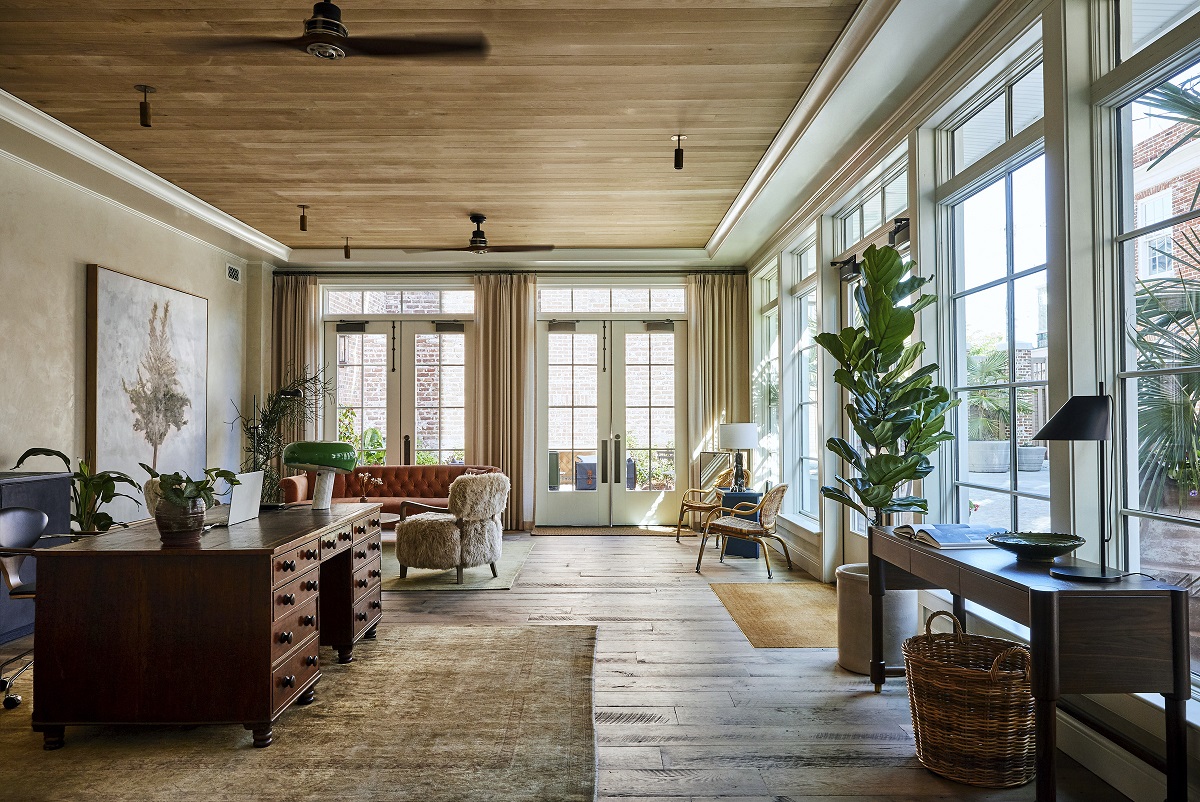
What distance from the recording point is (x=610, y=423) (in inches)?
362

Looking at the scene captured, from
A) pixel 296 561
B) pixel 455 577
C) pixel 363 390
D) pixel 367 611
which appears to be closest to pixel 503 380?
pixel 363 390

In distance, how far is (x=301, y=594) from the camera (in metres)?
3.33

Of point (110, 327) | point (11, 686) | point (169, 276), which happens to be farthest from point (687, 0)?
point (169, 276)

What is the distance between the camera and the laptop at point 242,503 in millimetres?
3646

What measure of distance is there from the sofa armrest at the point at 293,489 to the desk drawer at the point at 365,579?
3483 mm

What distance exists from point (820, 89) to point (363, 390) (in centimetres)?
655

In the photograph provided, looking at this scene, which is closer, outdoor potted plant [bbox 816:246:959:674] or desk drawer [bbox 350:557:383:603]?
outdoor potted plant [bbox 816:246:959:674]

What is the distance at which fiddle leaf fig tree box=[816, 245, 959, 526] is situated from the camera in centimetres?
366

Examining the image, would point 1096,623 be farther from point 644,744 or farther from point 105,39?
point 105,39

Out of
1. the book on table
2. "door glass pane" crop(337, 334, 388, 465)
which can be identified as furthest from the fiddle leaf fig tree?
"door glass pane" crop(337, 334, 388, 465)

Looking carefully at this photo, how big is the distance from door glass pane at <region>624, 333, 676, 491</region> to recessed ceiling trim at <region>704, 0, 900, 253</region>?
2.77 meters

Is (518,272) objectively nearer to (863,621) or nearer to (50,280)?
(50,280)

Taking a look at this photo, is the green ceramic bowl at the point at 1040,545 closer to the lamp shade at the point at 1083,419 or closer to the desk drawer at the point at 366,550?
the lamp shade at the point at 1083,419

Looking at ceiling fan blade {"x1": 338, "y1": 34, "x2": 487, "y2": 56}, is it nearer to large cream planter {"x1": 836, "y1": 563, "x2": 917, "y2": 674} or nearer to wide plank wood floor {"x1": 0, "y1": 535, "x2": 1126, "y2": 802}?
wide plank wood floor {"x1": 0, "y1": 535, "x2": 1126, "y2": 802}
